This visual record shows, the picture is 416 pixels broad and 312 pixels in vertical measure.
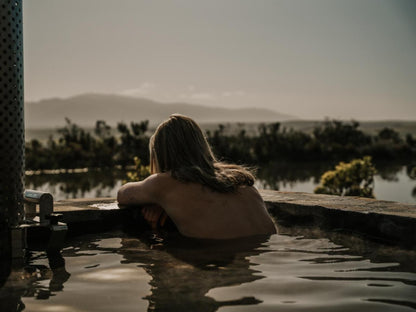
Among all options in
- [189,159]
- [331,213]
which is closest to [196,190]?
[189,159]

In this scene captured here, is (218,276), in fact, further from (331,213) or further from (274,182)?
(274,182)

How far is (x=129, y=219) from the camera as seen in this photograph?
4.82m

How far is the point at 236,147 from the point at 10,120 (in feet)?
71.1

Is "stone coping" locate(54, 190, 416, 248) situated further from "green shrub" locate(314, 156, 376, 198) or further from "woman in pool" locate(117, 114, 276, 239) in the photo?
"green shrub" locate(314, 156, 376, 198)

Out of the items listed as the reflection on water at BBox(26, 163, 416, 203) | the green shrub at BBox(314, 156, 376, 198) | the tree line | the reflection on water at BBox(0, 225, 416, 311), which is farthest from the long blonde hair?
the tree line

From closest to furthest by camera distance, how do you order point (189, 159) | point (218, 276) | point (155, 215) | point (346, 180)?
point (218, 276)
point (189, 159)
point (155, 215)
point (346, 180)

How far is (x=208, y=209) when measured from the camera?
3992 millimetres

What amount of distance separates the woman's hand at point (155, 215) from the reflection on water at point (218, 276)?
0.20 meters

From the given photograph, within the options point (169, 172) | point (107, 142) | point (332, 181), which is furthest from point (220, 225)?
point (107, 142)

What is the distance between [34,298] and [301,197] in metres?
3.13

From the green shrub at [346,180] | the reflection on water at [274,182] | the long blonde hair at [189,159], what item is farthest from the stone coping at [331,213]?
the reflection on water at [274,182]

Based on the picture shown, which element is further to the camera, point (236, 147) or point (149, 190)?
point (236, 147)

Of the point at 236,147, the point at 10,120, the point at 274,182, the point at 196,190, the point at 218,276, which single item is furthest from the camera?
the point at 236,147

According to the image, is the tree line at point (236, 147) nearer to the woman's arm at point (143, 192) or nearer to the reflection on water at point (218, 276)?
the woman's arm at point (143, 192)
